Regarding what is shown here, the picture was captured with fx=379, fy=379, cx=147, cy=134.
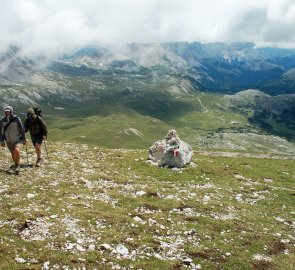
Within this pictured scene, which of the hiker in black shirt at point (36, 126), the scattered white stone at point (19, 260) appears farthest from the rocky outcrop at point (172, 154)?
the scattered white stone at point (19, 260)

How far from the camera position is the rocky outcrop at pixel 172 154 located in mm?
41031

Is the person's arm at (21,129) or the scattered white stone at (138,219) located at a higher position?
the person's arm at (21,129)

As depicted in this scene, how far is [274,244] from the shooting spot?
2177cm

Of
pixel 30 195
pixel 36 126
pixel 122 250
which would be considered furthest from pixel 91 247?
pixel 36 126

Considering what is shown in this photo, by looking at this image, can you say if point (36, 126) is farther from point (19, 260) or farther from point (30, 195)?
point (19, 260)

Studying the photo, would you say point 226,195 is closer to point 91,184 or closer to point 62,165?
point 91,184

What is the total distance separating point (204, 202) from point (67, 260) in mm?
14259

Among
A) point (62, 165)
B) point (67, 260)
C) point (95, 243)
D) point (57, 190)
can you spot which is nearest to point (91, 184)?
point (57, 190)

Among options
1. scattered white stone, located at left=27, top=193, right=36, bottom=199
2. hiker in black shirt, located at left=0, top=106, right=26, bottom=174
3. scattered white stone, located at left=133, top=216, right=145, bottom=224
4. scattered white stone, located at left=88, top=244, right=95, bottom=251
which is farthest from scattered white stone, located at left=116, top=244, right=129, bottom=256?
hiker in black shirt, located at left=0, top=106, right=26, bottom=174

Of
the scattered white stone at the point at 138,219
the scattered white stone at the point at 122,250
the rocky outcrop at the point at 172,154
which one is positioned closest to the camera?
the scattered white stone at the point at 122,250

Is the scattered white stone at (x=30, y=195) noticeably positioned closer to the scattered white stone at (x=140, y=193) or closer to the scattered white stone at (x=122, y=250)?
the scattered white stone at (x=140, y=193)

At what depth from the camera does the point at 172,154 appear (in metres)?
41.1

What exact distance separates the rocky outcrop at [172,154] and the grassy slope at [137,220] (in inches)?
136

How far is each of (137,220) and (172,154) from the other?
62.2 feet
